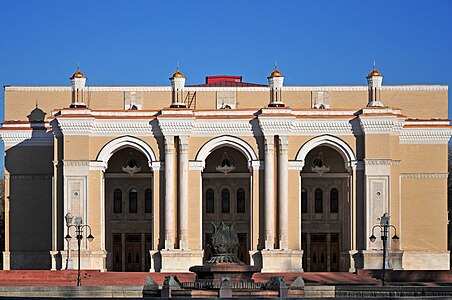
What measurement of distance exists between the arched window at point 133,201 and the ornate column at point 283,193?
8.62 metres

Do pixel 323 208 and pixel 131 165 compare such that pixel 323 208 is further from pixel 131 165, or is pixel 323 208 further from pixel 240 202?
pixel 131 165

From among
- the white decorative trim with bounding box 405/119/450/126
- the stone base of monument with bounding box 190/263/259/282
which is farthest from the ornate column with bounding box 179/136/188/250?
the stone base of monument with bounding box 190/263/259/282

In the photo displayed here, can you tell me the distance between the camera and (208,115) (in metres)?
66.4

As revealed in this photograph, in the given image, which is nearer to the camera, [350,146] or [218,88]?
[350,146]

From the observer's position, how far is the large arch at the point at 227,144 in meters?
66.4

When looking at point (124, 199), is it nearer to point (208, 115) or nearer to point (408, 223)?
point (208, 115)

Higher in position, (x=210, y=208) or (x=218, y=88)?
(x=218, y=88)

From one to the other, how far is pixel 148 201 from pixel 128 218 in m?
1.29

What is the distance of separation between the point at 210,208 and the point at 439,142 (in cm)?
1160

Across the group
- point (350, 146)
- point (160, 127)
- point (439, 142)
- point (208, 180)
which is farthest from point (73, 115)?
point (439, 142)

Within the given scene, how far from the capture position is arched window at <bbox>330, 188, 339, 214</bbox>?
70438 millimetres

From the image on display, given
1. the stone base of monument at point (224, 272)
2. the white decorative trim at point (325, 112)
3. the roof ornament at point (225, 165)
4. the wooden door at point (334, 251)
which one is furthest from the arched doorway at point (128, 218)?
the stone base of monument at point (224, 272)

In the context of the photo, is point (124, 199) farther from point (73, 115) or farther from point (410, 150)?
point (410, 150)

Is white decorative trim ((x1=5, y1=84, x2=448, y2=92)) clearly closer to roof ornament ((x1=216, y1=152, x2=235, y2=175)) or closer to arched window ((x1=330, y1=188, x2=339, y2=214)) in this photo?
roof ornament ((x1=216, y1=152, x2=235, y2=175))
